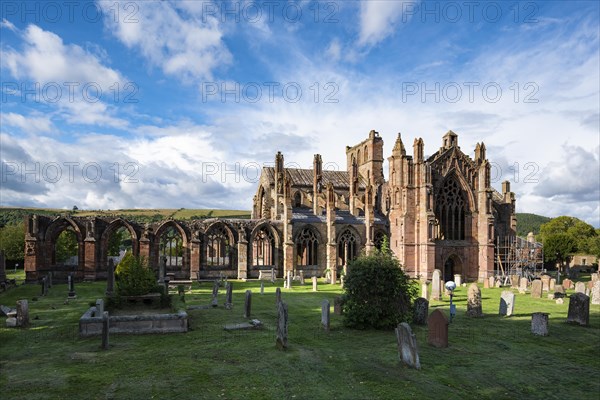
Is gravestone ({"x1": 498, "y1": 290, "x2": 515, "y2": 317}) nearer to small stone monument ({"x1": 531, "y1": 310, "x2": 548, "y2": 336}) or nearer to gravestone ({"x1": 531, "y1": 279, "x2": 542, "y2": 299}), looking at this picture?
small stone monument ({"x1": 531, "y1": 310, "x2": 548, "y2": 336})

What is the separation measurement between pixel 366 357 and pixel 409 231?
88.2 ft

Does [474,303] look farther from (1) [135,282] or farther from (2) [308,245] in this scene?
(2) [308,245]

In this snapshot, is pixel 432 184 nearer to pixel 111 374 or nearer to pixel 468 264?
pixel 468 264

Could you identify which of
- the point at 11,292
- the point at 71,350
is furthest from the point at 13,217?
the point at 71,350

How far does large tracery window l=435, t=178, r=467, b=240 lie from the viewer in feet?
129

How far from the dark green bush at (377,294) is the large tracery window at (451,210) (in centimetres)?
2509

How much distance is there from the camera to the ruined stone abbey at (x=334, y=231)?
34938 mm

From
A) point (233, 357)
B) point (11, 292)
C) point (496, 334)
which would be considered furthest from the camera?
point (11, 292)

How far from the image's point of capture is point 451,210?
39781 mm

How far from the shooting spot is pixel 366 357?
12102mm

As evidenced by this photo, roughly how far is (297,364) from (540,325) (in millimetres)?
9412

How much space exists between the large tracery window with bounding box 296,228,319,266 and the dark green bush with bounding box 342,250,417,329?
2382cm

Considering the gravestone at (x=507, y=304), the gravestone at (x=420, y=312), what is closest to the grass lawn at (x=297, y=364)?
the gravestone at (x=420, y=312)

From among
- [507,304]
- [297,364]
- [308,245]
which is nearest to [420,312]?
[507,304]
